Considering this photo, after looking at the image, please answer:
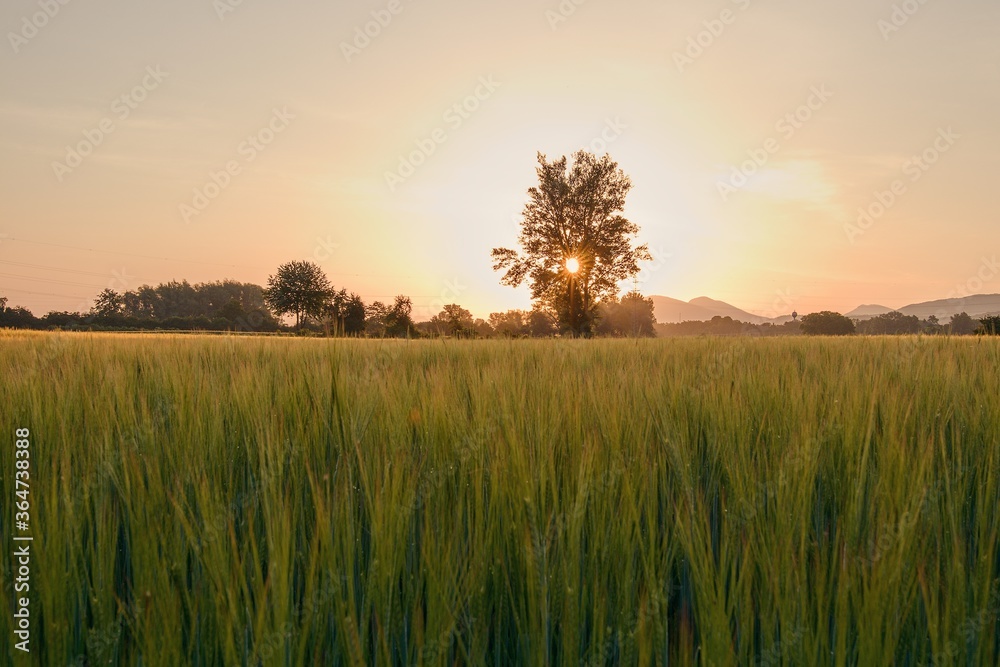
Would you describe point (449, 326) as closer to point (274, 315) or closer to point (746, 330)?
point (746, 330)

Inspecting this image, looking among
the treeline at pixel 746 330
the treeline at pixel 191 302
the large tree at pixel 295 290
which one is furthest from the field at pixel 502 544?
the treeline at pixel 191 302

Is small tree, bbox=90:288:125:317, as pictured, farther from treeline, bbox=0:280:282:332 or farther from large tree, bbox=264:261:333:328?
large tree, bbox=264:261:333:328

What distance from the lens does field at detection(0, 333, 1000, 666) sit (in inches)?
39.3

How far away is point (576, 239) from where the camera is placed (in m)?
33.7

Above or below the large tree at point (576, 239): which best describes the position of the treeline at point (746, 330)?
below

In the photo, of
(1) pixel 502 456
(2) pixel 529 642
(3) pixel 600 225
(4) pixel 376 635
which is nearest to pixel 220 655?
(4) pixel 376 635

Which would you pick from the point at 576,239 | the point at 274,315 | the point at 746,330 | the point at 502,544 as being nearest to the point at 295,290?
the point at 274,315

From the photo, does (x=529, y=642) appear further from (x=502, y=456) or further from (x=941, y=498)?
(x=941, y=498)

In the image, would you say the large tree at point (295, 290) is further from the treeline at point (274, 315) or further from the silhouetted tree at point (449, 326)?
the silhouetted tree at point (449, 326)

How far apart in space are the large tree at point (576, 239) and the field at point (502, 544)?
32.1m

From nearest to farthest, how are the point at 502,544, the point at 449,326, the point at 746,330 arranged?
the point at 502,544 → the point at 449,326 → the point at 746,330

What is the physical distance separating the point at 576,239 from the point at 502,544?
33375 millimetres

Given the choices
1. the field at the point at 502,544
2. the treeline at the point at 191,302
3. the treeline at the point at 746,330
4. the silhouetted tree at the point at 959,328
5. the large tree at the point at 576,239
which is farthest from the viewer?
the treeline at the point at 191,302

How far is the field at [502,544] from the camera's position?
999 mm
